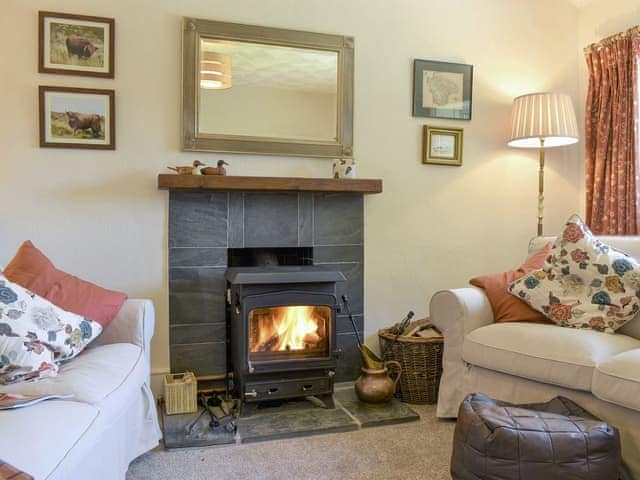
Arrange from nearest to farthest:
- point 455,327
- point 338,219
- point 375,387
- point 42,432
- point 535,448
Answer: point 42,432
point 535,448
point 455,327
point 375,387
point 338,219

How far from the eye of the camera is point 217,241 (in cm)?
289

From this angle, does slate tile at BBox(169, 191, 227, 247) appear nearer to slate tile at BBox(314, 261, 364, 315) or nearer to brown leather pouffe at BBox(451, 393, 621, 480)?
slate tile at BBox(314, 261, 364, 315)

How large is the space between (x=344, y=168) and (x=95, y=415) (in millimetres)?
1882

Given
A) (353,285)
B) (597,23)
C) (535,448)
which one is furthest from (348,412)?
(597,23)

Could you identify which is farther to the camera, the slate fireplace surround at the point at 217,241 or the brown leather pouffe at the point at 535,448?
the slate fireplace surround at the point at 217,241

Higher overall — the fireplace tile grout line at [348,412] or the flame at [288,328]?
the flame at [288,328]

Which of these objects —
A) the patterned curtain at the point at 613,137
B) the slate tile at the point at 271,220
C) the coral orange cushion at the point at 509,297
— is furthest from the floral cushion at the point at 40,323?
the patterned curtain at the point at 613,137

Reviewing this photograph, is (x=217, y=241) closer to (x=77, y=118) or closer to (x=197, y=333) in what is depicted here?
(x=197, y=333)

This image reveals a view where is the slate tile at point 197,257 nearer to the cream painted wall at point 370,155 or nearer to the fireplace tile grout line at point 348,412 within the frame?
the cream painted wall at point 370,155

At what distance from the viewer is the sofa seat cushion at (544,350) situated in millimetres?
2010

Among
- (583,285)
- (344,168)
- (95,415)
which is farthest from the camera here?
(344,168)

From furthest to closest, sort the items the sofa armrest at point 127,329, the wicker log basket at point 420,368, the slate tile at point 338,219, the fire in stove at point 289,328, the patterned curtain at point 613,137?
1. the patterned curtain at point 613,137
2. the slate tile at point 338,219
3. the wicker log basket at point 420,368
4. the fire in stove at point 289,328
5. the sofa armrest at point 127,329

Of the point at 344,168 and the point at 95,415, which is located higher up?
the point at 344,168

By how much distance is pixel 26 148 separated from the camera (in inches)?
105
